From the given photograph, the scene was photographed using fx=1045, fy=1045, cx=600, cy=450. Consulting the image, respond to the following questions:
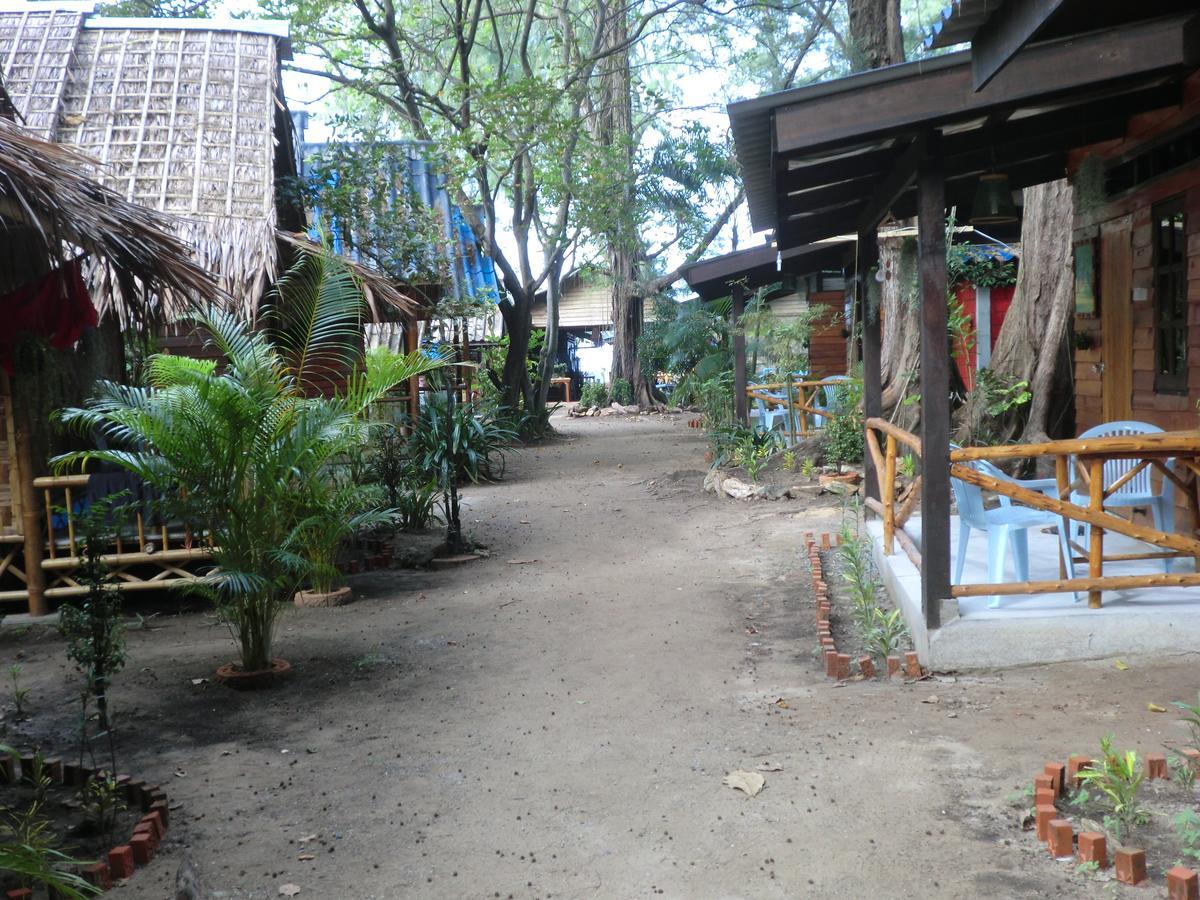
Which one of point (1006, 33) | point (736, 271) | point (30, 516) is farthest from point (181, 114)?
point (1006, 33)

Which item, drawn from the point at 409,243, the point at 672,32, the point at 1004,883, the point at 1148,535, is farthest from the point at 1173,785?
the point at 672,32

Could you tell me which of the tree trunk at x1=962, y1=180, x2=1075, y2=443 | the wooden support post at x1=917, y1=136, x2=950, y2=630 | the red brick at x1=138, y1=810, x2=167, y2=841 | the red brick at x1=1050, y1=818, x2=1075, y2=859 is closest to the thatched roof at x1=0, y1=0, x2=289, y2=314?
the red brick at x1=138, y1=810, x2=167, y2=841

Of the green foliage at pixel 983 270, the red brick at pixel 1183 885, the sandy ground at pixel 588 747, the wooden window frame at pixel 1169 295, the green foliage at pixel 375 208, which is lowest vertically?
the sandy ground at pixel 588 747

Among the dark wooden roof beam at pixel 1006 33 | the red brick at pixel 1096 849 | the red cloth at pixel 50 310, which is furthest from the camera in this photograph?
the red cloth at pixel 50 310

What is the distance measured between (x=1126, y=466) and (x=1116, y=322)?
1.20 meters

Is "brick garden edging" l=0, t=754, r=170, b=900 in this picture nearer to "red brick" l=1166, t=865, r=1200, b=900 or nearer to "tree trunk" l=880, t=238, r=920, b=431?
"red brick" l=1166, t=865, r=1200, b=900

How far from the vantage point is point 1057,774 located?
349 centimetres

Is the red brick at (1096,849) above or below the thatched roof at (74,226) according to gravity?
below

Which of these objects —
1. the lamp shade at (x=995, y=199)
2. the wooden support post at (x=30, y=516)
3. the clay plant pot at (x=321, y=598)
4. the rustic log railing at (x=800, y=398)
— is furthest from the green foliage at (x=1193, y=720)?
the rustic log railing at (x=800, y=398)

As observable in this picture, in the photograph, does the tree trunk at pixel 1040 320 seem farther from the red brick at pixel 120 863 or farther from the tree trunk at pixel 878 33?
the red brick at pixel 120 863

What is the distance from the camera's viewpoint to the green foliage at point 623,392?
27984mm

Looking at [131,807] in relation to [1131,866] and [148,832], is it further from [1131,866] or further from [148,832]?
[1131,866]

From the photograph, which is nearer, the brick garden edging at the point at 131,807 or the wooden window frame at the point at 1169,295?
the brick garden edging at the point at 131,807

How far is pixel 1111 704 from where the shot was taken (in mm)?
4441
